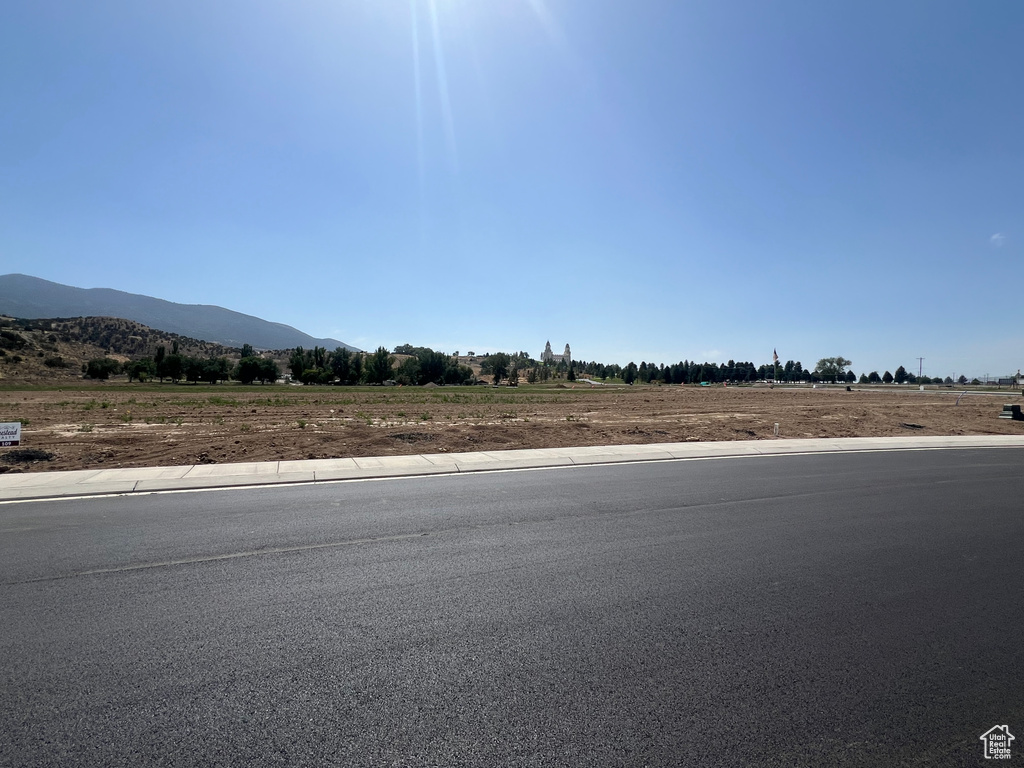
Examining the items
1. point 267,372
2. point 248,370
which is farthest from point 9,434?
point 267,372

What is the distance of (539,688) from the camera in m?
3.53

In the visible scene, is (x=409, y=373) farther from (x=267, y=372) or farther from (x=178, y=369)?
(x=178, y=369)

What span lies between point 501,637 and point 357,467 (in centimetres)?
830

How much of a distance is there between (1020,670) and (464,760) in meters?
4.06

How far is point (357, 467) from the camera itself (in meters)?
11.8

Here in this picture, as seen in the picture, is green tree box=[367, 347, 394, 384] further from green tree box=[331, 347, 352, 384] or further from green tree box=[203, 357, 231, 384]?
green tree box=[203, 357, 231, 384]

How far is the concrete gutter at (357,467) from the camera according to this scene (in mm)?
9570

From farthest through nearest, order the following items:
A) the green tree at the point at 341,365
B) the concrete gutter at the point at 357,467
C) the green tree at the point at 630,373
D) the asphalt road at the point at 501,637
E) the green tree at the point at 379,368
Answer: the green tree at the point at 630,373 < the green tree at the point at 341,365 < the green tree at the point at 379,368 < the concrete gutter at the point at 357,467 < the asphalt road at the point at 501,637

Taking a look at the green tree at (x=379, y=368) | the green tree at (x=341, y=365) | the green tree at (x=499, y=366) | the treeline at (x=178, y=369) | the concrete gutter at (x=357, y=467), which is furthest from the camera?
the green tree at (x=499, y=366)

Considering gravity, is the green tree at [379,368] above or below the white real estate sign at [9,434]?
above

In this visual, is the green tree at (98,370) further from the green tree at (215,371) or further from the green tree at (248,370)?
the green tree at (248,370)

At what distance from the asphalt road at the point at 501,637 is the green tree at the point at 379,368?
118 metres

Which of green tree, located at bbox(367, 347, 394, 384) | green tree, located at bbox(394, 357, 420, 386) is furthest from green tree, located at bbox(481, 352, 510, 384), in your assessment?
green tree, located at bbox(367, 347, 394, 384)

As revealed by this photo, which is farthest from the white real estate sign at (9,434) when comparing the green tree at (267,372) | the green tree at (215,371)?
the green tree at (267,372)
